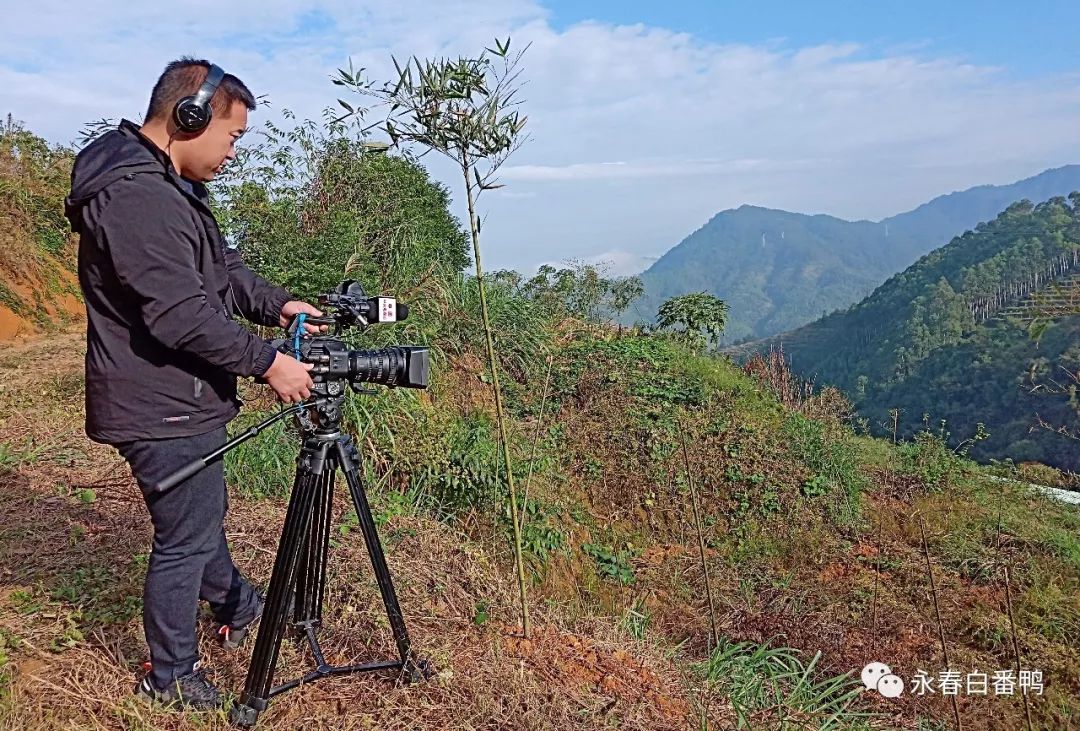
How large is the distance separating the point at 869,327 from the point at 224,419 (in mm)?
49335

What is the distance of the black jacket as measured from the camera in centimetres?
154

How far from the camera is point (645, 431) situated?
6.04 meters

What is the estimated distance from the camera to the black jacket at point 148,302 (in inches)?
60.6

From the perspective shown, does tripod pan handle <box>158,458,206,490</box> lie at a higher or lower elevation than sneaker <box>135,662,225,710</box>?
higher

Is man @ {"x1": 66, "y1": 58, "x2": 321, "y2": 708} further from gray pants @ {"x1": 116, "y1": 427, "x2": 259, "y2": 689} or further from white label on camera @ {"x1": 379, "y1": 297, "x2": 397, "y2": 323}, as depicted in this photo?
white label on camera @ {"x1": 379, "y1": 297, "x2": 397, "y2": 323}

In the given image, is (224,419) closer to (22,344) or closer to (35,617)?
(35,617)

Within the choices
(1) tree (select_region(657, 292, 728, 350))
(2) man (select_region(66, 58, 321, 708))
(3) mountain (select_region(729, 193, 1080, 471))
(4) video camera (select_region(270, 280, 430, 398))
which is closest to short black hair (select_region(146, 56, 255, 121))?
(2) man (select_region(66, 58, 321, 708))

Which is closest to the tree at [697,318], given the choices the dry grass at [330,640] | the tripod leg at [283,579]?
the dry grass at [330,640]

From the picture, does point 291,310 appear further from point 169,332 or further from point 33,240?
point 33,240

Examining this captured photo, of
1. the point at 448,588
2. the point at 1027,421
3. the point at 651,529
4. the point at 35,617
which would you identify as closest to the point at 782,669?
the point at 448,588

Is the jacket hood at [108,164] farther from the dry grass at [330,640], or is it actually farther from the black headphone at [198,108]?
the dry grass at [330,640]

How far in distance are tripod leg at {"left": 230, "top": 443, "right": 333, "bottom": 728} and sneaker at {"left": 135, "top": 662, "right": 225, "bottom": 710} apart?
0.11 metres

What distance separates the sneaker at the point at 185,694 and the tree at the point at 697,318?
6.91m

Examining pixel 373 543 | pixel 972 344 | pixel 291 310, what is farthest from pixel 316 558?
pixel 972 344
